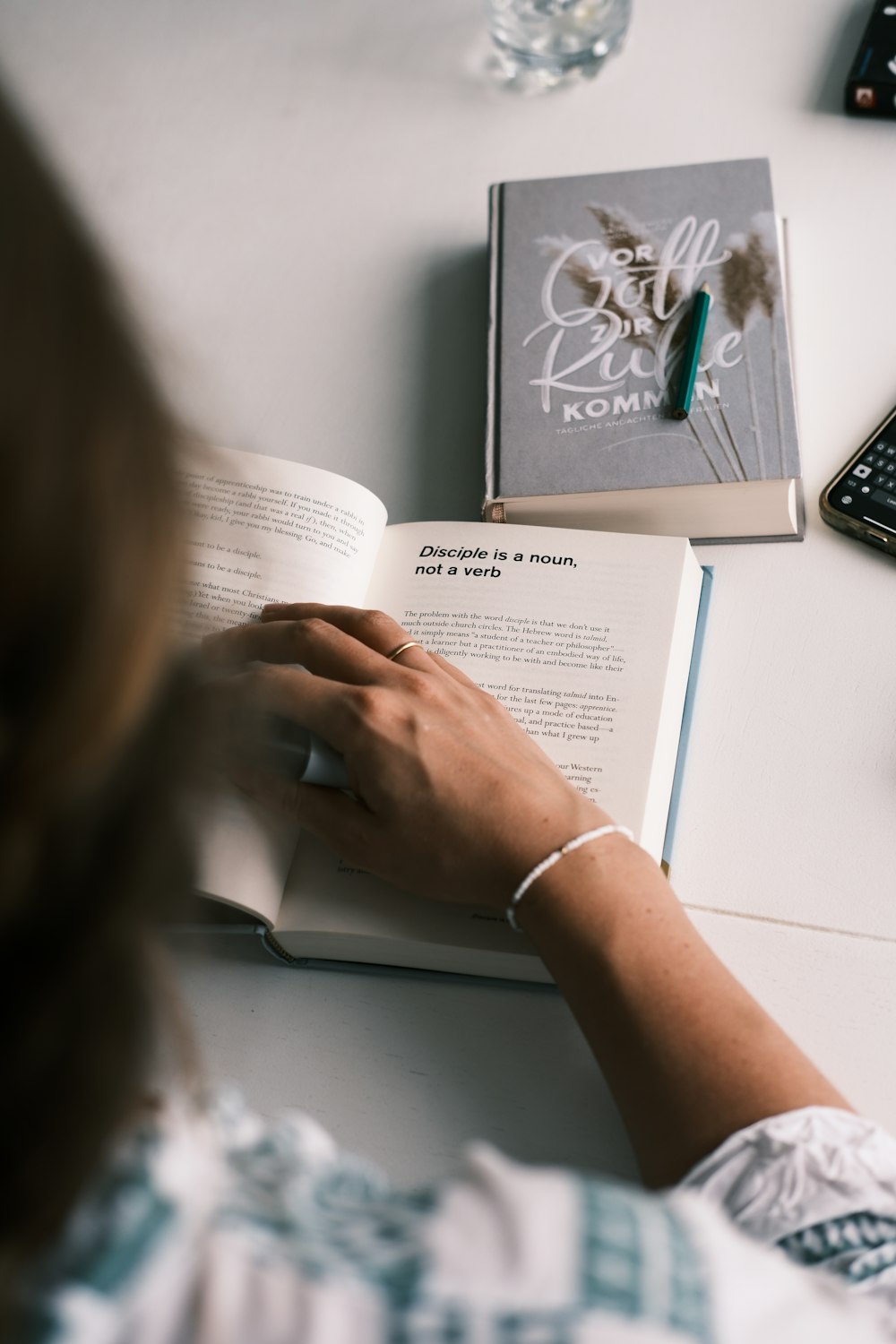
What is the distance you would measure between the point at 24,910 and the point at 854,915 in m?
0.45

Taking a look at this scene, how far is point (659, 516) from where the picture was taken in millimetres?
728

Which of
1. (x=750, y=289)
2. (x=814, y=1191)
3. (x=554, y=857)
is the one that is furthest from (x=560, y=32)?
(x=814, y=1191)

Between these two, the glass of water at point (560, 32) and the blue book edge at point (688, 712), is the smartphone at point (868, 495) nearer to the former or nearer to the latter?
the blue book edge at point (688, 712)

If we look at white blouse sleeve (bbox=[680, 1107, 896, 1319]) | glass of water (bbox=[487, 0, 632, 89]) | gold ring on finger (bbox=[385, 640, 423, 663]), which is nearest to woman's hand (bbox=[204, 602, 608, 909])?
gold ring on finger (bbox=[385, 640, 423, 663])

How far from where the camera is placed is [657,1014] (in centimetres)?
50

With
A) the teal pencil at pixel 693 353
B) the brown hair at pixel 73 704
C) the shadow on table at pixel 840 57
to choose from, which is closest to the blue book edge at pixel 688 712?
the teal pencil at pixel 693 353

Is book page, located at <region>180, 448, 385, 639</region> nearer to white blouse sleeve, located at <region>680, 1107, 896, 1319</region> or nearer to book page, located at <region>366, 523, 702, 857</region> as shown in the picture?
book page, located at <region>366, 523, 702, 857</region>

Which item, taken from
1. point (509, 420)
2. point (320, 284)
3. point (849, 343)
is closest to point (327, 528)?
point (509, 420)

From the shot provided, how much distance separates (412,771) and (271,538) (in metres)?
0.19

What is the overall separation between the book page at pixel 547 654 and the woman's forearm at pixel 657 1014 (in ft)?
0.15

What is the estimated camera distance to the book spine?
2.43 feet

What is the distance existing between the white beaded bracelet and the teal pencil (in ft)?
0.98

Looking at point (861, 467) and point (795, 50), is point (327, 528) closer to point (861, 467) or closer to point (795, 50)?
point (861, 467)

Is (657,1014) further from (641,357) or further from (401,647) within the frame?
(641,357)
